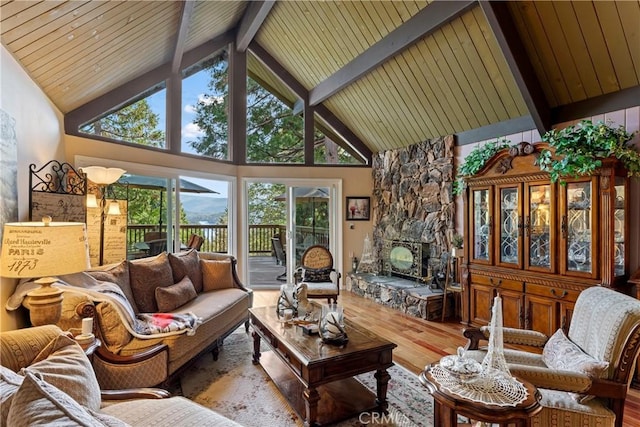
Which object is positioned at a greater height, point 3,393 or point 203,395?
point 3,393

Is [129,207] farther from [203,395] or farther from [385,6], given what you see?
[385,6]

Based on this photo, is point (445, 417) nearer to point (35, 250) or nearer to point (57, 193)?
point (35, 250)

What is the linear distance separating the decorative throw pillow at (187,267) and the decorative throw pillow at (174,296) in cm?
17

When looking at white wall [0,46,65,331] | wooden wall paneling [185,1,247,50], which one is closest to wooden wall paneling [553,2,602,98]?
wooden wall paneling [185,1,247,50]

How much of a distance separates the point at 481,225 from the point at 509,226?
1.16 ft

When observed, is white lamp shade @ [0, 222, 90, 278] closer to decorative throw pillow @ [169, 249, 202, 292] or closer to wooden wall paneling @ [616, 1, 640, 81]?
decorative throw pillow @ [169, 249, 202, 292]

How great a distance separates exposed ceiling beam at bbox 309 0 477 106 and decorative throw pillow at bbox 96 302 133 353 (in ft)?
12.8

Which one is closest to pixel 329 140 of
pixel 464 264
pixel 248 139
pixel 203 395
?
pixel 248 139

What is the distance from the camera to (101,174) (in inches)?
146

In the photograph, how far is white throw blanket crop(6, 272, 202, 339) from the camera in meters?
2.25

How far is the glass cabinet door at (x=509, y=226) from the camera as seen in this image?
3661mm

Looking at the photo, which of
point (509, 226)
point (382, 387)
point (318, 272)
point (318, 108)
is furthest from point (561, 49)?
point (318, 108)

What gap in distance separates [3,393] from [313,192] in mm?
5391

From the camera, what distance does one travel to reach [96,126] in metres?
4.32
